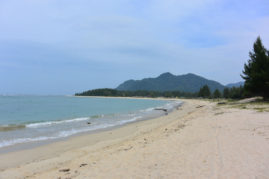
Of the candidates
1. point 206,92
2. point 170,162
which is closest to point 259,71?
point 170,162

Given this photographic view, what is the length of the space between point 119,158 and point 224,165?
136 inches

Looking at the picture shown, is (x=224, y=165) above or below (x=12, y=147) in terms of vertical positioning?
above

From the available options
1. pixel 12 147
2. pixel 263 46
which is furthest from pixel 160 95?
pixel 12 147

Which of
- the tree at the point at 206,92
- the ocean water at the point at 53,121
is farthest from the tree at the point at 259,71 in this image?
the tree at the point at 206,92

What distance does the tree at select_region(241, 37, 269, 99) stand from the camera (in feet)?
94.4

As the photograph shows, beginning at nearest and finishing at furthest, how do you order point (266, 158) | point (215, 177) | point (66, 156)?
1. point (215, 177)
2. point (266, 158)
3. point (66, 156)

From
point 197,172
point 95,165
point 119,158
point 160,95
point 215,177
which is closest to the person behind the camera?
point 215,177

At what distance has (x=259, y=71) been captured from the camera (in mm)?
30391

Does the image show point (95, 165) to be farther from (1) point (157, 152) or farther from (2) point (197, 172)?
(2) point (197, 172)

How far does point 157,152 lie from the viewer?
6.85 m

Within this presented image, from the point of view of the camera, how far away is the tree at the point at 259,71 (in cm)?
2877

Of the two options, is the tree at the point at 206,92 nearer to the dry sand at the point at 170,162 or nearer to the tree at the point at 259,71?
the tree at the point at 259,71

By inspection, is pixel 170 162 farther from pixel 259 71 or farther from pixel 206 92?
pixel 206 92

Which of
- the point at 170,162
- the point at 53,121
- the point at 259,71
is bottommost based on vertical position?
the point at 53,121
